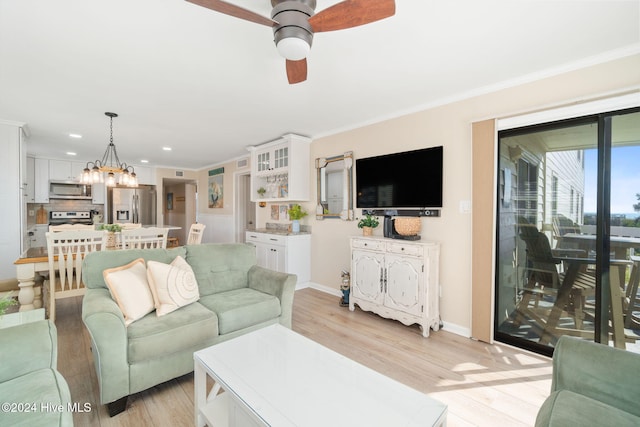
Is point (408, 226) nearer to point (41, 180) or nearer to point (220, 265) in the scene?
point (220, 265)

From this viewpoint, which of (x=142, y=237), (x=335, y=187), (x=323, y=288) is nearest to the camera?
(x=142, y=237)

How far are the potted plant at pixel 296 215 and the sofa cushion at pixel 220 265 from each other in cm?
160

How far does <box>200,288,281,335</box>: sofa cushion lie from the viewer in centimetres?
213

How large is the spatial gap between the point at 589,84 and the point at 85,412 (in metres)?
4.21

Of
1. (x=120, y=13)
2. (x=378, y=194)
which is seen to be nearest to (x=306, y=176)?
(x=378, y=194)

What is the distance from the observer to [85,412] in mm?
1696

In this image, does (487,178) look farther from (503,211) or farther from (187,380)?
(187,380)

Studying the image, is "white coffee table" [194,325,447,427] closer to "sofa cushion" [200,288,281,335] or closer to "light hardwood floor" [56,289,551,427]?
"light hardwood floor" [56,289,551,427]

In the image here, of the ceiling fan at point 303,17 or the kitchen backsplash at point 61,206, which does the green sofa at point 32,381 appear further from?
the kitchen backsplash at point 61,206

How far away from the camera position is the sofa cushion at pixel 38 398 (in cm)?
97

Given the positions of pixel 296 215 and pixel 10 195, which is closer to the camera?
pixel 10 195

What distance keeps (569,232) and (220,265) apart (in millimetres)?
3124

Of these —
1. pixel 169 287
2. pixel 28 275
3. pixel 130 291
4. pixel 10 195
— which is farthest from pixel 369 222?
pixel 10 195

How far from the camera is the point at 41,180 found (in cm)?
585
